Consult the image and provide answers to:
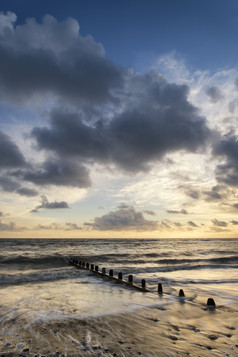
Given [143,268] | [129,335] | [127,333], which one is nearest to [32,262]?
[143,268]

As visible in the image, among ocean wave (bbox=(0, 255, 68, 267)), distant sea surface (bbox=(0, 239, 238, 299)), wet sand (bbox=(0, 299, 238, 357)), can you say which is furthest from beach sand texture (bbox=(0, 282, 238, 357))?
ocean wave (bbox=(0, 255, 68, 267))

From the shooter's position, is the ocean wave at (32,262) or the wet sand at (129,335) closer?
the wet sand at (129,335)

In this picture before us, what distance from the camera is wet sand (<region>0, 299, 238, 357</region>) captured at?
543 cm

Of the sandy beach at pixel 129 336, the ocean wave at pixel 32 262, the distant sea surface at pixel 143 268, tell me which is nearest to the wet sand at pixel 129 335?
the sandy beach at pixel 129 336

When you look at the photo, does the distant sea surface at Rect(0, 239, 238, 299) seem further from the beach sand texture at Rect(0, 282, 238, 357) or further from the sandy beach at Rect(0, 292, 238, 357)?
the sandy beach at Rect(0, 292, 238, 357)

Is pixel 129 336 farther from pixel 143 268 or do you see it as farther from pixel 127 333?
pixel 143 268

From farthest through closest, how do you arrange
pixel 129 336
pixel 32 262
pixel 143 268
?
1. pixel 32 262
2. pixel 143 268
3. pixel 129 336

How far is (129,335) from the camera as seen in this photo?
6.40m

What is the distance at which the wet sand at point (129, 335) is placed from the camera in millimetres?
5430

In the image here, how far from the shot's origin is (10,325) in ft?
24.0

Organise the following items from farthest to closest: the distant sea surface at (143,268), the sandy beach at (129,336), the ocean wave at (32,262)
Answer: the ocean wave at (32,262) < the distant sea surface at (143,268) < the sandy beach at (129,336)

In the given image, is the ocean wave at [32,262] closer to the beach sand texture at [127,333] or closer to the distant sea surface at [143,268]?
the distant sea surface at [143,268]

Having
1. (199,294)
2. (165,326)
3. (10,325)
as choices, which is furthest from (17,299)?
(199,294)

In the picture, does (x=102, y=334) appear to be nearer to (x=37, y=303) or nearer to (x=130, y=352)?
(x=130, y=352)
